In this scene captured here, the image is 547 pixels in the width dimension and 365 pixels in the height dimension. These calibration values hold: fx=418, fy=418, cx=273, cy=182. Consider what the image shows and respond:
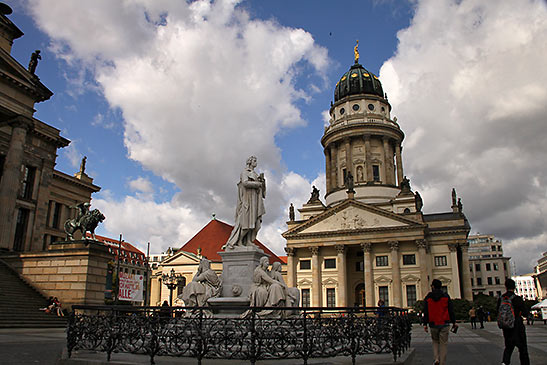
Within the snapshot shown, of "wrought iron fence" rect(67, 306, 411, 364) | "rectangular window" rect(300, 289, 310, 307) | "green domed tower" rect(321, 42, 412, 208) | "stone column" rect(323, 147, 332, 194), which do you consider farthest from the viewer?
"stone column" rect(323, 147, 332, 194)

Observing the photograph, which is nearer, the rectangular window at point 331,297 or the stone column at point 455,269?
the stone column at point 455,269

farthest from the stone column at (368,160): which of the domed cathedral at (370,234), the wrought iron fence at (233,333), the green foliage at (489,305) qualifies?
the wrought iron fence at (233,333)

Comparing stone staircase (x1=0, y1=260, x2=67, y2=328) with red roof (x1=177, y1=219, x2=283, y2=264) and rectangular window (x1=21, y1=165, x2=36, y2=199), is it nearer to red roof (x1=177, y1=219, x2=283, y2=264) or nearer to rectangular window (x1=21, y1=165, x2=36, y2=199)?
rectangular window (x1=21, y1=165, x2=36, y2=199)

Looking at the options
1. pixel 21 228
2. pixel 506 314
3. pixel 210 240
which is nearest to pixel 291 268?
pixel 210 240

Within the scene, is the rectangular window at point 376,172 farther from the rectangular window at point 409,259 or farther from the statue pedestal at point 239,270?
the statue pedestal at point 239,270

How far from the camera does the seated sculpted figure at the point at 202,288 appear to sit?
985 cm

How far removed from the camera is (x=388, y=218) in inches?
2031

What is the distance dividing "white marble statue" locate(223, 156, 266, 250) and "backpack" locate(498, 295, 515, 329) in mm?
5765

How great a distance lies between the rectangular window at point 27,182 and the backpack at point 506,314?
30.2m

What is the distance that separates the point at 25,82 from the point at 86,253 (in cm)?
1265

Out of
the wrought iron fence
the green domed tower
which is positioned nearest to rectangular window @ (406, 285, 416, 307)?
the green domed tower

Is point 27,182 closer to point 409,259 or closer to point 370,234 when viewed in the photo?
point 370,234

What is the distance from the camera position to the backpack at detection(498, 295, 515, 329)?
7.56m

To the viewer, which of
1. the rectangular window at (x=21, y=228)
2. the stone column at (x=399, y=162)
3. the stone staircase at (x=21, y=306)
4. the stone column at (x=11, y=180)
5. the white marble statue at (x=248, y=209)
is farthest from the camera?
the stone column at (x=399, y=162)
